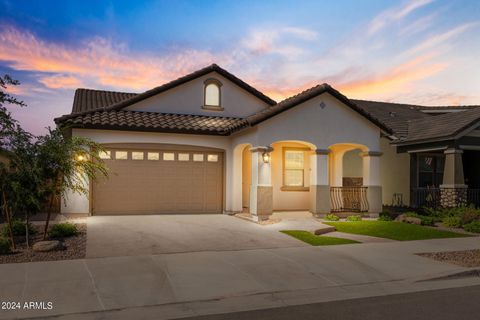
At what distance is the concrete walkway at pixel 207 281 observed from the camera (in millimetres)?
6016

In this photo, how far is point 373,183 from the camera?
16.5 metres

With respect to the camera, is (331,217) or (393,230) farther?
(331,217)

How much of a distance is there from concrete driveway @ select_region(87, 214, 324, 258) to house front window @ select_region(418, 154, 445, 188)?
800 cm

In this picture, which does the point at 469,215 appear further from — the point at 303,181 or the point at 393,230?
the point at 303,181

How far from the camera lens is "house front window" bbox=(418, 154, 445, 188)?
19.9 meters

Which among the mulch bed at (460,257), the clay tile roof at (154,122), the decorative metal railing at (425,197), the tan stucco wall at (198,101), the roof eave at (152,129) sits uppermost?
the tan stucco wall at (198,101)

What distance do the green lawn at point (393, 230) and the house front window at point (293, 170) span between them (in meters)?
3.41

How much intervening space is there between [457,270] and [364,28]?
455 inches

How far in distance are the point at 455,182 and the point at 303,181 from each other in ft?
20.5

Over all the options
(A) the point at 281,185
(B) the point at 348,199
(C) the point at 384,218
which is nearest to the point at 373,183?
(B) the point at 348,199

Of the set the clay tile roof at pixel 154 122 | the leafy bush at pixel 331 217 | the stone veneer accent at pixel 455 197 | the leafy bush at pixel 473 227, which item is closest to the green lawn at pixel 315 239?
the leafy bush at pixel 331 217

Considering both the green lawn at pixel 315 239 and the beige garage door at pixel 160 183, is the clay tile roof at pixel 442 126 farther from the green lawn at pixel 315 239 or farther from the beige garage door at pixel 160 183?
the beige garage door at pixel 160 183

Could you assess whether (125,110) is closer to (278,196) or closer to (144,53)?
(144,53)

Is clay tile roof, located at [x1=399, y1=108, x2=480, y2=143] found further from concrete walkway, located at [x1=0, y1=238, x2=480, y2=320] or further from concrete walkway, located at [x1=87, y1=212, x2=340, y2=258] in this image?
concrete walkway, located at [x1=0, y1=238, x2=480, y2=320]
